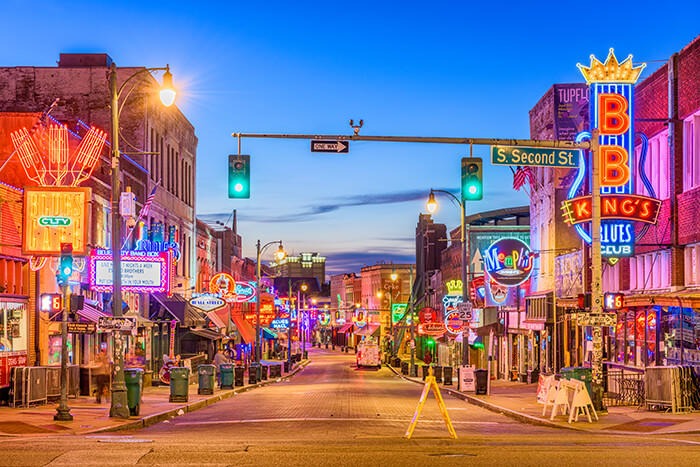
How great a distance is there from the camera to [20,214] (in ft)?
88.4

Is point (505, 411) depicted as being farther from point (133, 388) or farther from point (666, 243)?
point (133, 388)

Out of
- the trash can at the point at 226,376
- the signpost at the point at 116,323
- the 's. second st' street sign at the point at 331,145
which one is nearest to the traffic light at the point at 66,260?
the signpost at the point at 116,323

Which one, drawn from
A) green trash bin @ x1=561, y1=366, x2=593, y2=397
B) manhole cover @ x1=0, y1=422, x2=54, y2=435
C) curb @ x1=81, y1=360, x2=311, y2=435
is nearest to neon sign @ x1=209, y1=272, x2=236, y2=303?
curb @ x1=81, y1=360, x2=311, y2=435

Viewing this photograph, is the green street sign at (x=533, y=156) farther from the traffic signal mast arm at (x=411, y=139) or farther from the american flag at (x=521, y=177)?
the american flag at (x=521, y=177)

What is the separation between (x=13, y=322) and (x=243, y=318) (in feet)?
137

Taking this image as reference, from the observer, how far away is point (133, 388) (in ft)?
71.7

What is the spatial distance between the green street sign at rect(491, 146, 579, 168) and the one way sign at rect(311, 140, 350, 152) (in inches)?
136

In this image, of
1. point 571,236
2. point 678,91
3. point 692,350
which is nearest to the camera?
point 692,350

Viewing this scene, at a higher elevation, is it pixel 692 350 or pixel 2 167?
pixel 2 167

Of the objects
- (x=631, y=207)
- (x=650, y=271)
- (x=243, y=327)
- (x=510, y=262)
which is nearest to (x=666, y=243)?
(x=631, y=207)

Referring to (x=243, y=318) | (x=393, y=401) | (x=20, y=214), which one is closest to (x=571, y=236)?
(x=393, y=401)

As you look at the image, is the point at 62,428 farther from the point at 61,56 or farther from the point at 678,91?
the point at 61,56

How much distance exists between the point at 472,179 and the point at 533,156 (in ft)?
7.23

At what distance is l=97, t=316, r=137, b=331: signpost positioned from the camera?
834 inches
